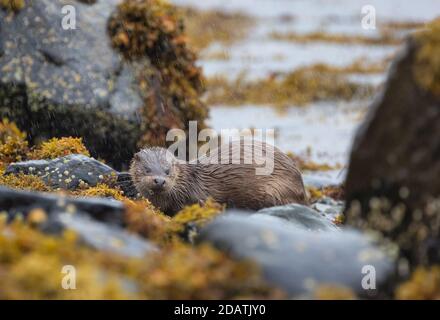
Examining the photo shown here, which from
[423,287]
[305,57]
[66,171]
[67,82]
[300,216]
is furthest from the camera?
[305,57]

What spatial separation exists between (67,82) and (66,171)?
93.7 inches

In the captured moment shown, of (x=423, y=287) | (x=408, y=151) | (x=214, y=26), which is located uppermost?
(x=214, y=26)

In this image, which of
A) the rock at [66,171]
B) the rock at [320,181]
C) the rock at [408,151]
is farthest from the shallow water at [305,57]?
the rock at [66,171]

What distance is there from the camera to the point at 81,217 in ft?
17.4

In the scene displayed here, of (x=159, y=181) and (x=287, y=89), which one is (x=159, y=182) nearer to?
(x=159, y=181)

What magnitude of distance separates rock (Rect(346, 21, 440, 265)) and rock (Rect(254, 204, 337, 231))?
4.41 ft

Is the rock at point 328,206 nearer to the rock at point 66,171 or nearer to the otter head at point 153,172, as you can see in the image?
the otter head at point 153,172

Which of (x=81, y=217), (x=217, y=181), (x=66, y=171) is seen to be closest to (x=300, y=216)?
(x=217, y=181)

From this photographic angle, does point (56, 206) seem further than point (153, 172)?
No

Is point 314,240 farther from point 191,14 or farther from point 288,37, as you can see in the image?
point 191,14

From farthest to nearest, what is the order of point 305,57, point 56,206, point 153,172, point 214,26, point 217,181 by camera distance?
point 214,26, point 305,57, point 217,181, point 153,172, point 56,206

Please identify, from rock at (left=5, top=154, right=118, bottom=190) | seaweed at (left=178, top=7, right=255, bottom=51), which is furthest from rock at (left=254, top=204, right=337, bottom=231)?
seaweed at (left=178, top=7, right=255, bottom=51)

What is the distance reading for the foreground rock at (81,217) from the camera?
16.3ft

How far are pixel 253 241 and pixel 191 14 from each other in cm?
2570
